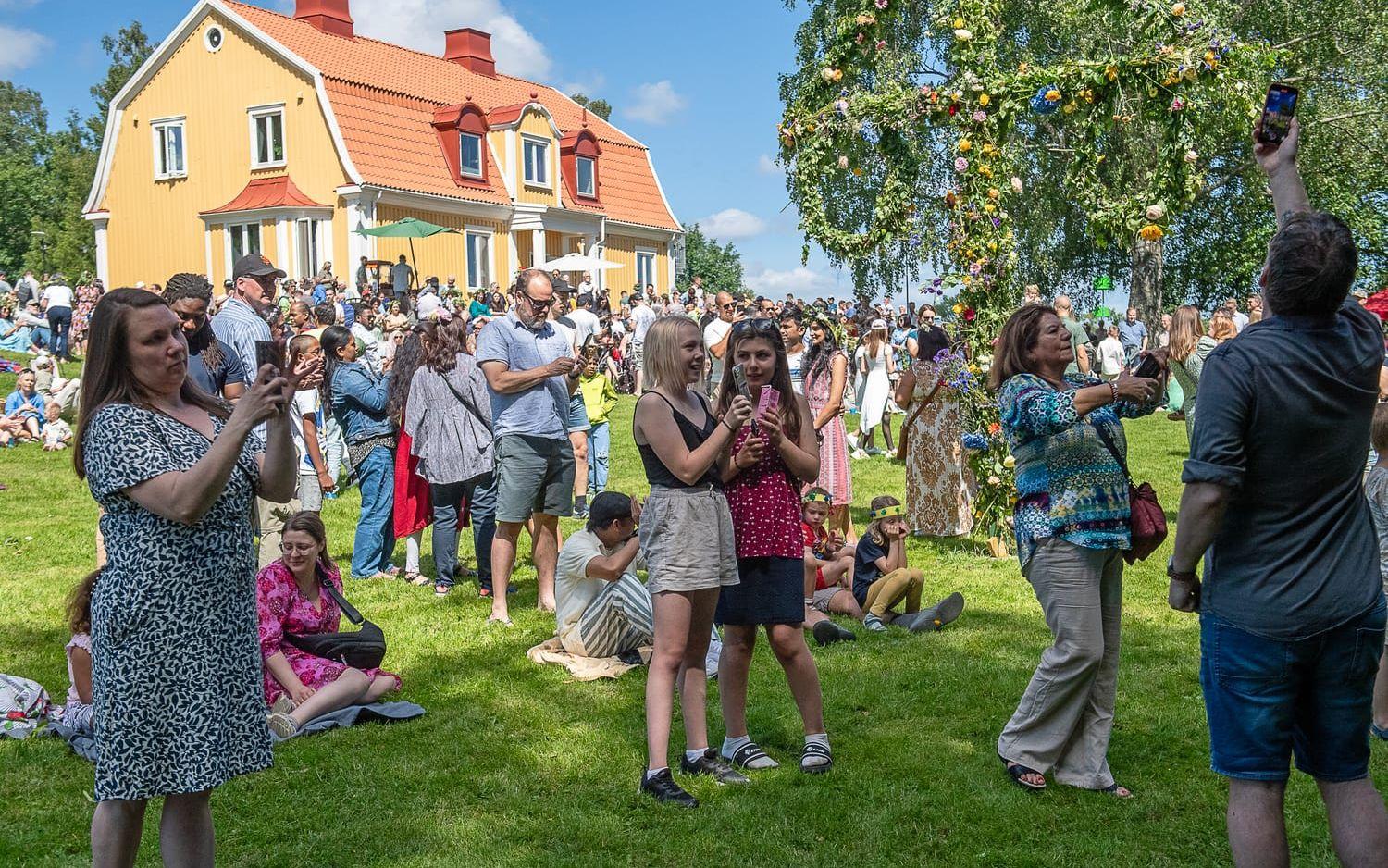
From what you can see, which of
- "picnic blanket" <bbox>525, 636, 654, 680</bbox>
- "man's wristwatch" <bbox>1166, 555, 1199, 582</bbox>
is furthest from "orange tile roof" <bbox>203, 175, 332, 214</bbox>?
"man's wristwatch" <bbox>1166, 555, 1199, 582</bbox>

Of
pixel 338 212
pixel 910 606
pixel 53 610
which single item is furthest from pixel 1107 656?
pixel 338 212

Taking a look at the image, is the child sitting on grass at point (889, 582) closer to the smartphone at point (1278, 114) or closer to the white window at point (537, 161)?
the smartphone at point (1278, 114)

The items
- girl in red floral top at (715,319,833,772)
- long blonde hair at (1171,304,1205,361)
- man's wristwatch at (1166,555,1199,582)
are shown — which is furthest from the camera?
long blonde hair at (1171,304,1205,361)

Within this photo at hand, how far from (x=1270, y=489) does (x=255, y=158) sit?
32960 millimetres

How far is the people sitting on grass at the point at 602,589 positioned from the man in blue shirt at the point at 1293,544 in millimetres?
3590

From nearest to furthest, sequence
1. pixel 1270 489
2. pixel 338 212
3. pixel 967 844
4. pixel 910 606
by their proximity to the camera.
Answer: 1. pixel 1270 489
2. pixel 967 844
3. pixel 910 606
4. pixel 338 212

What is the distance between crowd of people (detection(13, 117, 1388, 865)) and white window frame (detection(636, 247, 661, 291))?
102ft

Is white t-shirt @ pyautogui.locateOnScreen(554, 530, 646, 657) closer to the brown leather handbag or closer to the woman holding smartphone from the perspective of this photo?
the woman holding smartphone

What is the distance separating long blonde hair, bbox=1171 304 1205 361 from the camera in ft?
33.7

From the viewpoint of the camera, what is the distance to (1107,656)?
4781 millimetres

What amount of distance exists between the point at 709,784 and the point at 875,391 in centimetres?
1132

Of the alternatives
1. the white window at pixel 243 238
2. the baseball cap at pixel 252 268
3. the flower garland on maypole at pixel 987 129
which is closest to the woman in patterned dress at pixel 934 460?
the flower garland on maypole at pixel 987 129

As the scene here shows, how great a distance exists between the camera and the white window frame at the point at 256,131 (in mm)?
31578

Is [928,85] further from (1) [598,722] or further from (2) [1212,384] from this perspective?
(2) [1212,384]
